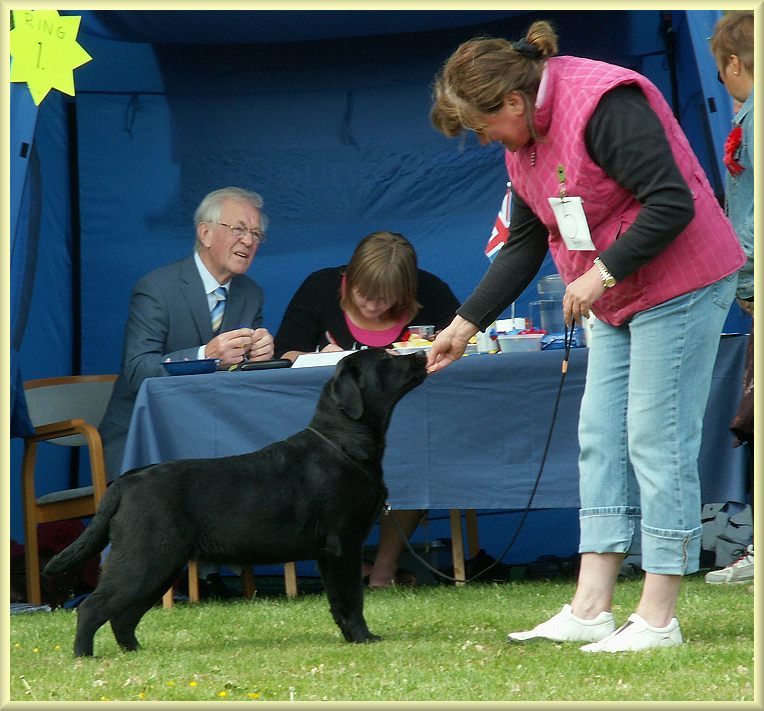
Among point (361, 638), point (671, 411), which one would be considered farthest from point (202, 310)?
point (671, 411)

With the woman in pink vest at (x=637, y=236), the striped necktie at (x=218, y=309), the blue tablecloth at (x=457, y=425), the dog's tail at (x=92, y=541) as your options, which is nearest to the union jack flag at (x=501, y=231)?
the blue tablecloth at (x=457, y=425)

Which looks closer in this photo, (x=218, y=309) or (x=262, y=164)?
(x=218, y=309)

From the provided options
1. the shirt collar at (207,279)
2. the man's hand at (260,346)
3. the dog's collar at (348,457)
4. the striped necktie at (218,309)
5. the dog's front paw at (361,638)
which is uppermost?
the shirt collar at (207,279)

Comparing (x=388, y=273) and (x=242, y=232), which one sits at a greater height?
(x=242, y=232)

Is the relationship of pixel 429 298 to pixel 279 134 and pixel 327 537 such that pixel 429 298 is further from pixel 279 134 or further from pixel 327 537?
pixel 327 537

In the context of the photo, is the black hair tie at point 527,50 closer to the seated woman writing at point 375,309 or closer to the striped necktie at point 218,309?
the seated woman writing at point 375,309

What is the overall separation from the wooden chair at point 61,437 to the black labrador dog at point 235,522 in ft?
4.78

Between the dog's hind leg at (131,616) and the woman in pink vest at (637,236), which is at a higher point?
the woman in pink vest at (637,236)

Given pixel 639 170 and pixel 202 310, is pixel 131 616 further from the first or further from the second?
pixel 202 310

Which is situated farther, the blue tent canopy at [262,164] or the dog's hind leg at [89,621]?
the blue tent canopy at [262,164]

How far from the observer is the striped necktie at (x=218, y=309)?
5062 mm

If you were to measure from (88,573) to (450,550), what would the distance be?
63.6 inches

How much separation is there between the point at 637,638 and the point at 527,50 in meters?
1.41

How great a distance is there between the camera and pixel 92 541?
3141 millimetres
